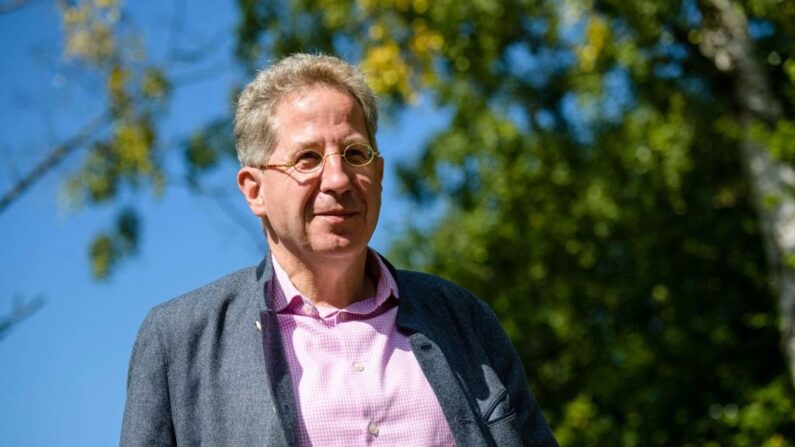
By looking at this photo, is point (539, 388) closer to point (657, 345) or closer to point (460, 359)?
point (657, 345)

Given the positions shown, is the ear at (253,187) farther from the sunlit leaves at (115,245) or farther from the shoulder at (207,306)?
the sunlit leaves at (115,245)

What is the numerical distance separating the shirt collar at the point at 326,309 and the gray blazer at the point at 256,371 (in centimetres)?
3

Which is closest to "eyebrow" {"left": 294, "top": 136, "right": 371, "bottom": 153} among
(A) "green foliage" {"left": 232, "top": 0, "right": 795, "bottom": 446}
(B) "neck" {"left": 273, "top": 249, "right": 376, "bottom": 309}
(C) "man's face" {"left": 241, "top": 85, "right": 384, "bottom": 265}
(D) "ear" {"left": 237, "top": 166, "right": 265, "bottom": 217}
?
(C) "man's face" {"left": 241, "top": 85, "right": 384, "bottom": 265}

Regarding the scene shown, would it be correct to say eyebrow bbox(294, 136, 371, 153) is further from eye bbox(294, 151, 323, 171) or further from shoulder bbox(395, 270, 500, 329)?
shoulder bbox(395, 270, 500, 329)

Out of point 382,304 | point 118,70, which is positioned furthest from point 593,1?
point 382,304

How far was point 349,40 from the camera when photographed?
10344 millimetres

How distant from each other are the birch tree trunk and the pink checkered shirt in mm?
5815

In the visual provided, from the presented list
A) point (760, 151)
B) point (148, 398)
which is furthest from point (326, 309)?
point (760, 151)

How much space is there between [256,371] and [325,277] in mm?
282

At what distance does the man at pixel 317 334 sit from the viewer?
1.98 m

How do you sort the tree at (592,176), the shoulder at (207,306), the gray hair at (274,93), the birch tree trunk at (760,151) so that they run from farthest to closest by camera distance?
the tree at (592,176)
the birch tree trunk at (760,151)
the gray hair at (274,93)
the shoulder at (207,306)

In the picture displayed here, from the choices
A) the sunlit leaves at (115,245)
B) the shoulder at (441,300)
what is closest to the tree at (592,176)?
the sunlit leaves at (115,245)

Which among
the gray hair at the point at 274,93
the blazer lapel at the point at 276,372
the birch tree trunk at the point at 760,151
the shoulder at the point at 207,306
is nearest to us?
the blazer lapel at the point at 276,372

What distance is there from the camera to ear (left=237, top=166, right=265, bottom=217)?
87.2 inches
